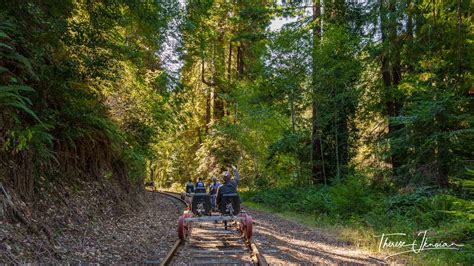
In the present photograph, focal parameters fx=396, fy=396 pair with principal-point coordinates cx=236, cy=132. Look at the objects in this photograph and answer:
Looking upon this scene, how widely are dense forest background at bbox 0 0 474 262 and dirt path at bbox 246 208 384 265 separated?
6.54 feet

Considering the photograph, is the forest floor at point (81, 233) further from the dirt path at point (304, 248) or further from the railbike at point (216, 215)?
the dirt path at point (304, 248)

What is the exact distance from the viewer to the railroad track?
7.24 meters

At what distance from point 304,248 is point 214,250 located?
212 centimetres

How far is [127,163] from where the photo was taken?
1486 centimetres

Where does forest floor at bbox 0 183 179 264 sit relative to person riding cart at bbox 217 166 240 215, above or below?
below

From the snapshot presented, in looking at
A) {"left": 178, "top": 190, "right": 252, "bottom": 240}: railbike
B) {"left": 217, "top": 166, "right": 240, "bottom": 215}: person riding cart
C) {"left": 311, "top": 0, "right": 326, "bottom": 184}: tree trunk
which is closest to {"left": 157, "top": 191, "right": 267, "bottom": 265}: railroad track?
{"left": 178, "top": 190, "right": 252, "bottom": 240}: railbike

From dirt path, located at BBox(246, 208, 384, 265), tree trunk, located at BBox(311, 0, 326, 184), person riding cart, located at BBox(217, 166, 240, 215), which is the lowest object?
dirt path, located at BBox(246, 208, 384, 265)

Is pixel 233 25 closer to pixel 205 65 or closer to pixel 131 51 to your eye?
pixel 205 65

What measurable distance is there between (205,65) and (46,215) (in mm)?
30806

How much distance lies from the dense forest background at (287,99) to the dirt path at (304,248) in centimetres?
199

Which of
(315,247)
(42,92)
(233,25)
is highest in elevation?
(233,25)

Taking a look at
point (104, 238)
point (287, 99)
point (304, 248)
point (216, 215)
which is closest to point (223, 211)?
point (216, 215)

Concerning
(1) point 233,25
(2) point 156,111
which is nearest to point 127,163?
(2) point 156,111

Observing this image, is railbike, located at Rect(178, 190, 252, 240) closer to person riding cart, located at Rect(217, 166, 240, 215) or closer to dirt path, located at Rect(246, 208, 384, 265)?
person riding cart, located at Rect(217, 166, 240, 215)
